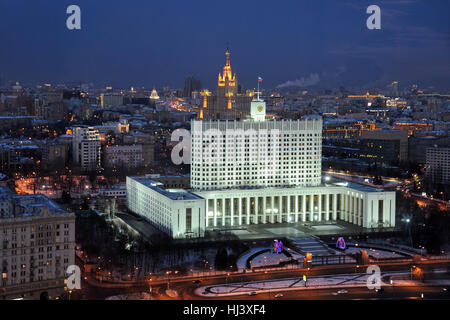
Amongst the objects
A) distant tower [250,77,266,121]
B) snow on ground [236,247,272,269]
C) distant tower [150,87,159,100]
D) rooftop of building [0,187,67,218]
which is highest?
distant tower [150,87,159,100]

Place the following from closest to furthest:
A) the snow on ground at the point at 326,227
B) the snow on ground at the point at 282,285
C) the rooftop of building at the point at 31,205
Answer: the snow on ground at the point at 282,285 → the rooftop of building at the point at 31,205 → the snow on ground at the point at 326,227

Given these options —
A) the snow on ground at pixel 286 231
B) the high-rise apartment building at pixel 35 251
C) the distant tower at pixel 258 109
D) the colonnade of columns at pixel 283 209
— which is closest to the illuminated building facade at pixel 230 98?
the distant tower at pixel 258 109

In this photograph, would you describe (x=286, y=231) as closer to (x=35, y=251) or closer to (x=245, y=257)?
(x=245, y=257)

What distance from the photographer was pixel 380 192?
10.9 meters

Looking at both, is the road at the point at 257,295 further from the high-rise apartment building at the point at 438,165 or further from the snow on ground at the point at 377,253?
the high-rise apartment building at the point at 438,165

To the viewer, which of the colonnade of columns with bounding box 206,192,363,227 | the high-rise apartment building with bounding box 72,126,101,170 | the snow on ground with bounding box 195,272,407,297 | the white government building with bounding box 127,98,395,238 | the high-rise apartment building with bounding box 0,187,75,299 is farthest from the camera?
the high-rise apartment building with bounding box 72,126,101,170

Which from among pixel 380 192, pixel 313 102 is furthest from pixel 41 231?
pixel 313 102

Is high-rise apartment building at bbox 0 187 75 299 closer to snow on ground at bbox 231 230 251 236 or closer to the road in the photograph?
the road

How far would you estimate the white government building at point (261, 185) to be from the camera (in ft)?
35.9

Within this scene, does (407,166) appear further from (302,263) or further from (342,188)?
(302,263)

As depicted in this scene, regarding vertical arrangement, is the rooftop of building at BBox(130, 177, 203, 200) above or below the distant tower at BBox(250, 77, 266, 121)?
below

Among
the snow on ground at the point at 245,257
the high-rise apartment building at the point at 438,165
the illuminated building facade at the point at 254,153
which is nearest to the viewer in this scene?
the snow on ground at the point at 245,257

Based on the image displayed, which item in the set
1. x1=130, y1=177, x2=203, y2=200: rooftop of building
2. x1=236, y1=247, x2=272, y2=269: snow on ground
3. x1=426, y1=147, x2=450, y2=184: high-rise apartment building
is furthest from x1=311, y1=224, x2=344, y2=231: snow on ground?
x1=426, y1=147, x2=450, y2=184: high-rise apartment building

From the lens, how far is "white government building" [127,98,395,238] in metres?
10.9
